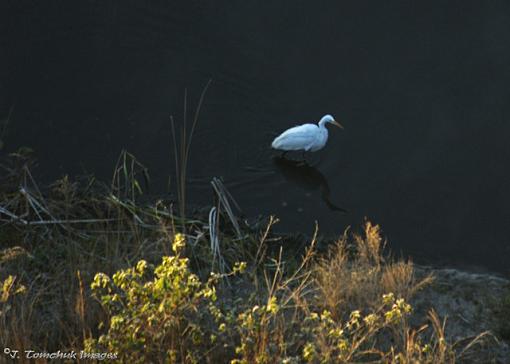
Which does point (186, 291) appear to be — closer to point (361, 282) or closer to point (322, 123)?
point (361, 282)

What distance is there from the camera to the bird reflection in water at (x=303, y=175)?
25.0ft

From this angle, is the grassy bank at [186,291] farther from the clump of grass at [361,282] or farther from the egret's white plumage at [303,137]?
the egret's white plumage at [303,137]

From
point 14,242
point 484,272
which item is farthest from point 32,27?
point 484,272

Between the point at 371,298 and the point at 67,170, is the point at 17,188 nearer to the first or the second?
the point at 67,170

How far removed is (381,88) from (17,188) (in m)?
3.56

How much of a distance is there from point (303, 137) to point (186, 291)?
388 cm

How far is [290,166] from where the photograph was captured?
7859 millimetres

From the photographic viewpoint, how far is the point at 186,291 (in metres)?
3.86

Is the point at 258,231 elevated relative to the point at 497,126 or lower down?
lower down

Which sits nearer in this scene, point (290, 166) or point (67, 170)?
point (67, 170)

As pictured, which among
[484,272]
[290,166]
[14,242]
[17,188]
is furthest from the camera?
[290,166]

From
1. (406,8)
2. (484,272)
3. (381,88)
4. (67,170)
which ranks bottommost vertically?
(484,272)

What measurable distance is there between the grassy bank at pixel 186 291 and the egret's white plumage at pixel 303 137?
967 mm

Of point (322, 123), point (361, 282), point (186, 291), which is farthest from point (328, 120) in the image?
point (186, 291)
